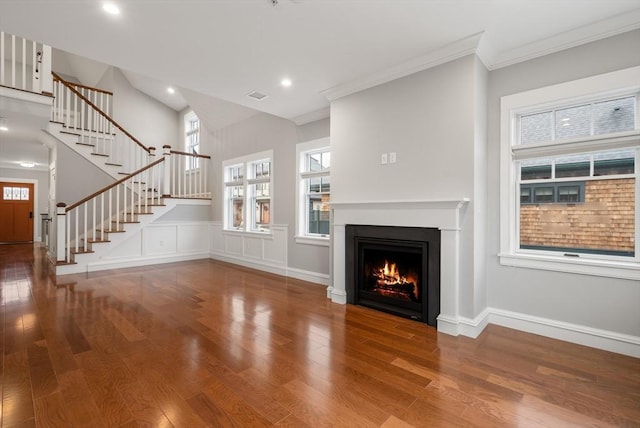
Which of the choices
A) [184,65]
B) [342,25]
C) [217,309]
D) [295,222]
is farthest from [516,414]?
[184,65]

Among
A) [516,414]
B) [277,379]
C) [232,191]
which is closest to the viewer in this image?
[516,414]

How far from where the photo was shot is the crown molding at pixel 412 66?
9.23ft

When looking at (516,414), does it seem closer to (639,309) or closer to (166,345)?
(639,309)

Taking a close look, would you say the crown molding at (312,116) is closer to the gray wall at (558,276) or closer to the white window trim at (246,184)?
the white window trim at (246,184)

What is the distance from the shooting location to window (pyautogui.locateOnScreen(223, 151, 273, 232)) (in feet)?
19.8

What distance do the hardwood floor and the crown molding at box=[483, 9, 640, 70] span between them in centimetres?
278

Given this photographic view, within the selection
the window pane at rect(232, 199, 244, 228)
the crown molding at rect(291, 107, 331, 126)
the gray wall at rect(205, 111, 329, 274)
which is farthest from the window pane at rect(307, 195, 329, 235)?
the window pane at rect(232, 199, 244, 228)

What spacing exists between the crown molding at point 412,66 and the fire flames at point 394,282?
7.23 ft

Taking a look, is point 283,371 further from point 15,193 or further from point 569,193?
point 15,193

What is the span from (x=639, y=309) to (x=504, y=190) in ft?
4.68

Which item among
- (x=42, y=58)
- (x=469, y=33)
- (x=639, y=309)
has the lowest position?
(x=639, y=309)

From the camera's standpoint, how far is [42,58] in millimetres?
4781

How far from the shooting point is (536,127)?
300 cm

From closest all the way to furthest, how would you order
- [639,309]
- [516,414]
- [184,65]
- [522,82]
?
[516,414] < [639,309] < [522,82] < [184,65]
